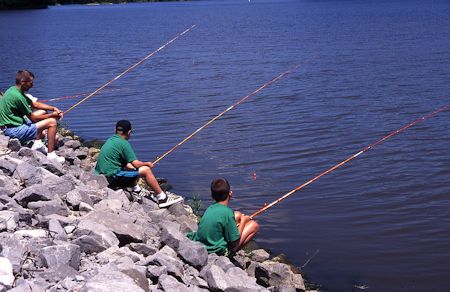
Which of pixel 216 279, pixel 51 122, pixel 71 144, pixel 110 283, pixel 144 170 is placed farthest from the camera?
pixel 71 144

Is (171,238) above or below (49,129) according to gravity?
below

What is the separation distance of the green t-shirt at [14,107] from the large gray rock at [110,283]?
6.01 meters

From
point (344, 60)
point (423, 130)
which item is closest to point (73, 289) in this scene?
point (423, 130)

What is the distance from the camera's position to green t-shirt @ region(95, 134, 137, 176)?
962cm

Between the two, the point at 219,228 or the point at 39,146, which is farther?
the point at 39,146

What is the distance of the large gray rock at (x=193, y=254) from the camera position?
6.68 meters

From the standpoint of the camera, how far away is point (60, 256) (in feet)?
19.1

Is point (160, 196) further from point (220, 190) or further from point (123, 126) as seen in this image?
point (220, 190)

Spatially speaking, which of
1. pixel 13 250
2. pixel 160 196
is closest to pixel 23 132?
pixel 160 196

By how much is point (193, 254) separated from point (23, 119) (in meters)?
5.54

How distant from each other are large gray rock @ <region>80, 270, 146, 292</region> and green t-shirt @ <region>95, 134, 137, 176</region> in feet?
13.6

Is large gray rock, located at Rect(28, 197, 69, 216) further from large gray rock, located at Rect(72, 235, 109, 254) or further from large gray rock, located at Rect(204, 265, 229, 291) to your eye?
large gray rock, located at Rect(204, 265, 229, 291)

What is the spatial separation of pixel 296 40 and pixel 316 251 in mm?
29654

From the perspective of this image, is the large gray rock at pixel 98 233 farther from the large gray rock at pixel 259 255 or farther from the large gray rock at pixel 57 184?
the large gray rock at pixel 259 255
